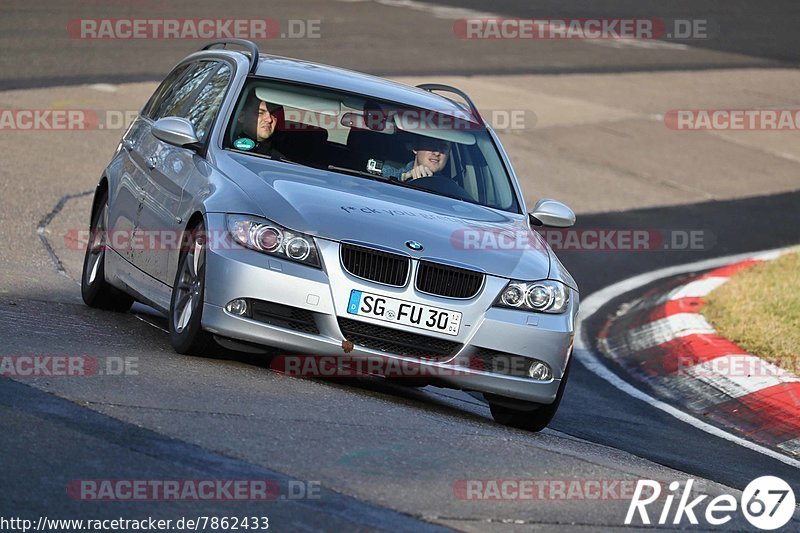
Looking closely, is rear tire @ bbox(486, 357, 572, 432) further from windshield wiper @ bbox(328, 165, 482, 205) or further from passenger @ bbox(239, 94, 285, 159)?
passenger @ bbox(239, 94, 285, 159)

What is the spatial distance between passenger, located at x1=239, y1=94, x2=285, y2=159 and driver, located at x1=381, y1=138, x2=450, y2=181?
623mm

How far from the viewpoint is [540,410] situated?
25.5ft

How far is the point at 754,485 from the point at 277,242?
257 centimetres

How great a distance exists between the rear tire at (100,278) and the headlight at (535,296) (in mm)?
2744

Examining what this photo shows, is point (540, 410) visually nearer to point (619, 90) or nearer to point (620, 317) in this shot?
point (620, 317)

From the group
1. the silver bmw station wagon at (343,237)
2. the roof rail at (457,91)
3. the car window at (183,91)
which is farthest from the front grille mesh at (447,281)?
the car window at (183,91)

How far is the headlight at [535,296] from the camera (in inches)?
293

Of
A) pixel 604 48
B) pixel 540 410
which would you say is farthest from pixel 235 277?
pixel 604 48

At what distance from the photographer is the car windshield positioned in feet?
27.3

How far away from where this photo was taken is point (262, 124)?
8406 millimetres

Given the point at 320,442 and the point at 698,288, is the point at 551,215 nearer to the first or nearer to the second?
the point at 320,442

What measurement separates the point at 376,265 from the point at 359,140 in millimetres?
1394

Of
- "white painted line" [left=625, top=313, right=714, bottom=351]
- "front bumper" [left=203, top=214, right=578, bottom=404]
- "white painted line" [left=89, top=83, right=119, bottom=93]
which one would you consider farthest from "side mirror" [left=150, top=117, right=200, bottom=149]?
"white painted line" [left=89, top=83, right=119, bottom=93]

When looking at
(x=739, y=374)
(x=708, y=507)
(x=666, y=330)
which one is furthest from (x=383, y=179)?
(x=666, y=330)
